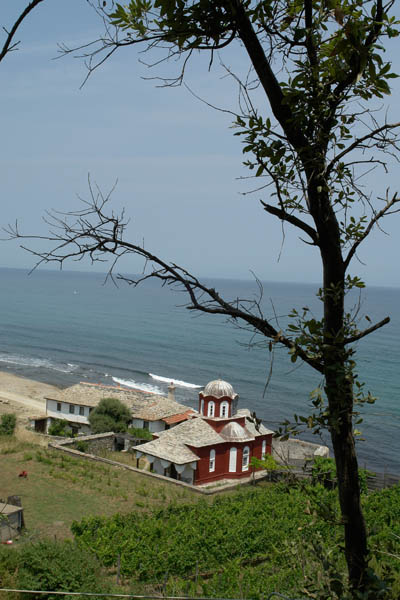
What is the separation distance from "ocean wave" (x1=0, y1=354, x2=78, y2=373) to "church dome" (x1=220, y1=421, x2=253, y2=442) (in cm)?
4229

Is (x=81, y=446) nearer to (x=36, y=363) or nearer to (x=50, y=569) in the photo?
(x=50, y=569)

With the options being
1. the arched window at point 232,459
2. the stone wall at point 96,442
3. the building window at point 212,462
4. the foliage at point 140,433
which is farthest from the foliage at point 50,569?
the foliage at point 140,433

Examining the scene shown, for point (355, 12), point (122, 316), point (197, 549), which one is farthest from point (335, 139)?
point (122, 316)

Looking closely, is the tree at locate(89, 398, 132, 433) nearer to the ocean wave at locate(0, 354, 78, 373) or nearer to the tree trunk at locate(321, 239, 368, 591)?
the ocean wave at locate(0, 354, 78, 373)

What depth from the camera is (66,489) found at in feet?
86.4

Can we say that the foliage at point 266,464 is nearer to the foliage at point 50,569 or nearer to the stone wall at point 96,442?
the foliage at point 50,569

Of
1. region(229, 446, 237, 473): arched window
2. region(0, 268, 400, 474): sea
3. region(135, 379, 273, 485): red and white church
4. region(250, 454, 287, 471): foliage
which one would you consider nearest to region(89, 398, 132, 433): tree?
region(135, 379, 273, 485): red and white church

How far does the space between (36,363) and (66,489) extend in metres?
52.3

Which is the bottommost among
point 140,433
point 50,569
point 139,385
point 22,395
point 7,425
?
point 22,395

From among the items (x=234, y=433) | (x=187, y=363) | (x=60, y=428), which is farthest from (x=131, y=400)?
(x=187, y=363)

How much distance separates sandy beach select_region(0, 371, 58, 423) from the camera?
4965cm

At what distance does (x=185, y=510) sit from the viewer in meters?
22.9

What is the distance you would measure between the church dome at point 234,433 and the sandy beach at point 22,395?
20.1 meters

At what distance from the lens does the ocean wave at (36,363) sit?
72875mm
